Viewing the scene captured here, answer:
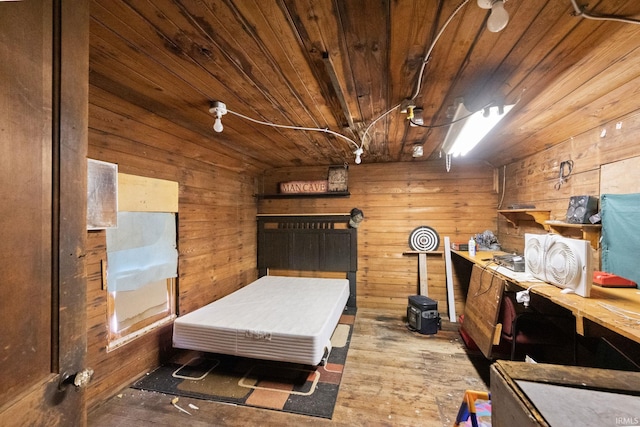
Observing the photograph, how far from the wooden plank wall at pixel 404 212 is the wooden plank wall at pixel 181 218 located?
141cm

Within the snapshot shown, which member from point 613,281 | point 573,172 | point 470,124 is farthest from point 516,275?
point 470,124

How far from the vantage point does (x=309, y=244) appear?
445cm

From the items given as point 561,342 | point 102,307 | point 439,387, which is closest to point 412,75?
point 561,342

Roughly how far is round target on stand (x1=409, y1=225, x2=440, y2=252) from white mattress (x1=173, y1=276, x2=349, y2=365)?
1.71 meters

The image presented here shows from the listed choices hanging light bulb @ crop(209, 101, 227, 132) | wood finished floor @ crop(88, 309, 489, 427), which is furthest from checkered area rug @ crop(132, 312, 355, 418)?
hanging light bulb @ crop(209, 101, 227, 132)

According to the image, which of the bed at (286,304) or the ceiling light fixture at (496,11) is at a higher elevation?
the ceiling light fixture at (496,11)

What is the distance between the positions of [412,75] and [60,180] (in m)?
1.65

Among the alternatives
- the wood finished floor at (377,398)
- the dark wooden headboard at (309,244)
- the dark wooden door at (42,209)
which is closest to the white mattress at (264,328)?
the wood finished floor at (377,398)

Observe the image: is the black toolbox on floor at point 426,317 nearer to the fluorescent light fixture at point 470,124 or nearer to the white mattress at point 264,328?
the white mattress at point 264,328

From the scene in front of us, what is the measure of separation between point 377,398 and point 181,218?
2558 millimetres

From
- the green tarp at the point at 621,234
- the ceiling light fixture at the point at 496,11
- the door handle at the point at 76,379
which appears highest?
the ceiling light fixture at the point at 496,11

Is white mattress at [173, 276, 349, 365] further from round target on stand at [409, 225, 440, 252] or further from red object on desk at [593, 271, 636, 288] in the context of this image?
red object on desk at [593, 271, 636, 288]

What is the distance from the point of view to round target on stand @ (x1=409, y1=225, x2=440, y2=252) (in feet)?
13.3

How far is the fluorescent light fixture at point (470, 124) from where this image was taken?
5.91ft
